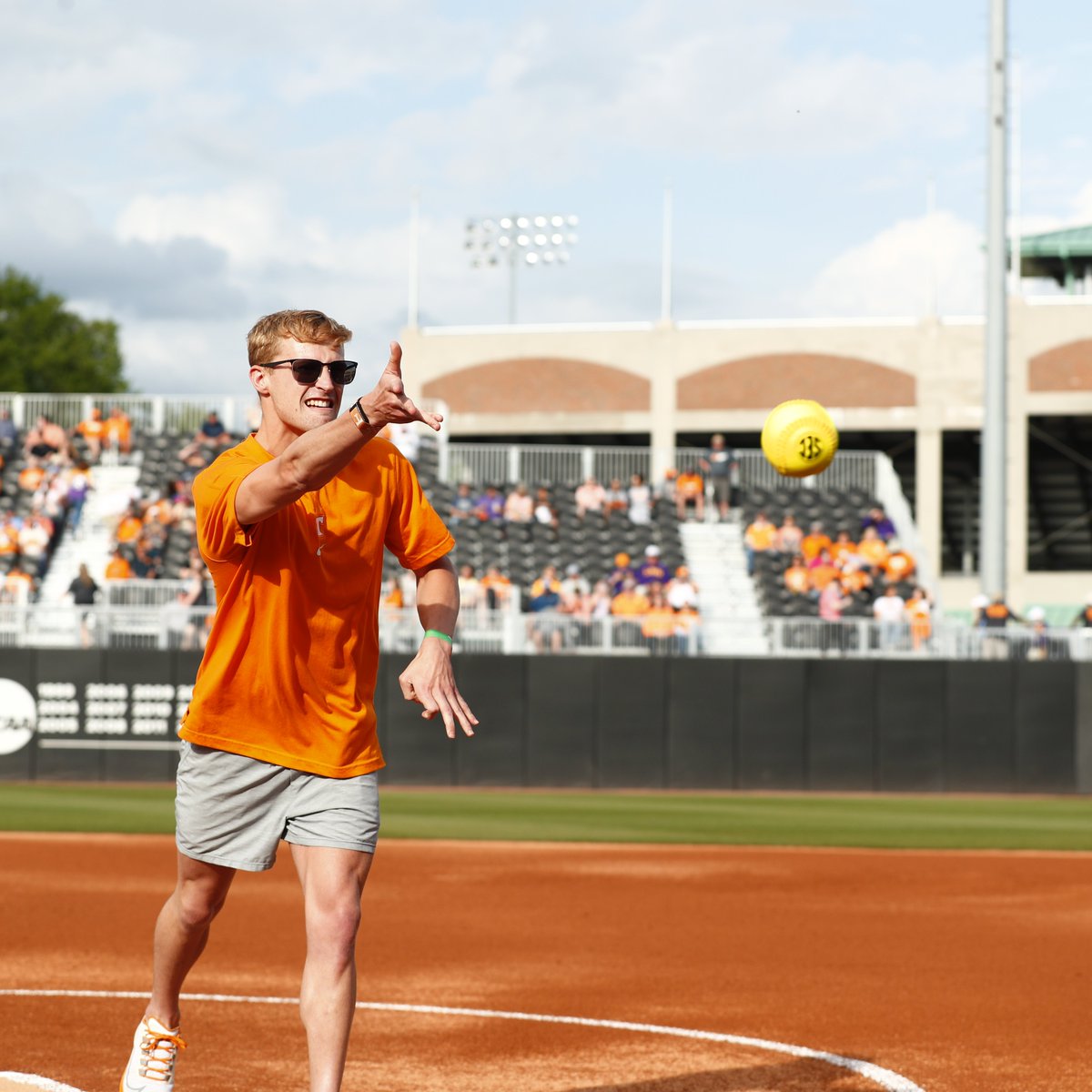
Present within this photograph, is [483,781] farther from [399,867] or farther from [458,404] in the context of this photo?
[458,404]

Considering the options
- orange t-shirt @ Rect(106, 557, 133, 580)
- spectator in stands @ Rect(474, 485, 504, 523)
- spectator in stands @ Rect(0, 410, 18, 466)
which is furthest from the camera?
spectator in stands @ Rect(0, 410, 18, 466)

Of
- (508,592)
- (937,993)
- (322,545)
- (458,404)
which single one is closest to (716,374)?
(458,404)

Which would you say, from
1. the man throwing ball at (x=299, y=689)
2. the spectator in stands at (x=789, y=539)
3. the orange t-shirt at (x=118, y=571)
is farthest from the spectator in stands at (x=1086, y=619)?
the man throwing ball at (x=299, y=689)

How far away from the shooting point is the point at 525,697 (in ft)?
69.0


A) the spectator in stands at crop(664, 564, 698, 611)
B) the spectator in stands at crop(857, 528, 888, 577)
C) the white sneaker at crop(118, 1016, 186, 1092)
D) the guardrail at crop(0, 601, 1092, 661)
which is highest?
the spectator in stands at crop(857, 528, 888, 577)

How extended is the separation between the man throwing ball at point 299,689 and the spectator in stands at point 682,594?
17671 mm

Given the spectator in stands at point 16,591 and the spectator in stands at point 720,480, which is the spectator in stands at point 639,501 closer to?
the spectator in stands at point 720,480

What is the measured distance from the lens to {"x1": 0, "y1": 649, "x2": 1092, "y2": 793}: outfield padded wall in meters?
20.9

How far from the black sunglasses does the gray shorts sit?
1.11m

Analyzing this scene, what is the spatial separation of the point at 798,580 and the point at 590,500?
16.8 ft

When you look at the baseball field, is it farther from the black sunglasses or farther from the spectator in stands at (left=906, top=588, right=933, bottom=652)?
the spectator in stands at (left=906, top=588, right=933, bottom=652)

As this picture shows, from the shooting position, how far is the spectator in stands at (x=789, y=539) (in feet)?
85.5

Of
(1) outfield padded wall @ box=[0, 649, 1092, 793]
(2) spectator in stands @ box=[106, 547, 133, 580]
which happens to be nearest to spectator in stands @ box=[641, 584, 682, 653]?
(1) outfield padded wall @ box=[0, 649, 1092, 793]

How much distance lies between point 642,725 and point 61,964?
13065 millimetres
